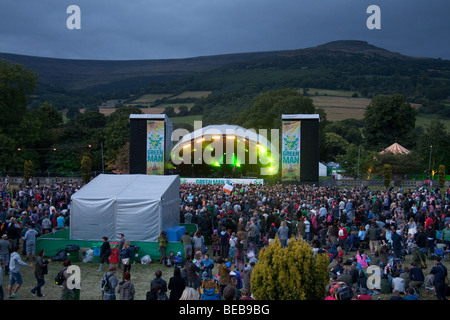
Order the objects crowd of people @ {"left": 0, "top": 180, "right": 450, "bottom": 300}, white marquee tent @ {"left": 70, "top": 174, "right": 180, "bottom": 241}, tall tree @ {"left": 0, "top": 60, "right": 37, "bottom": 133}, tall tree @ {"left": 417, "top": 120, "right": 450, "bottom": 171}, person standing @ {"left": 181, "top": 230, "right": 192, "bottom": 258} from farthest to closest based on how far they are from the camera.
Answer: tall tree @ {"left": 417, "top": 120, "right": 450, "bottom": 171} < tall tree @ {"left": 0, "top": 60, "right": 37, "bottom": 133} < white marquee tent @ {"left": 70, "top": 174, "right": 180, "bottom": 241} < person standing @ {"left": 181, "top": 230, "right": 192, "bottom": 258} < crowd of people @ {"left": 0, "top": 180, "right": 450, "bottom": 300}

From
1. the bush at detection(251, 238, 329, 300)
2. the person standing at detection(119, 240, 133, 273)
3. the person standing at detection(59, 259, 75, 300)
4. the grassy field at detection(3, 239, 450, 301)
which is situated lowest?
the grassy field at detection(3, 239, 450, 301)

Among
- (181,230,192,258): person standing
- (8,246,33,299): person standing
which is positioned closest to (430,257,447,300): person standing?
(181,230,192,258): person standing

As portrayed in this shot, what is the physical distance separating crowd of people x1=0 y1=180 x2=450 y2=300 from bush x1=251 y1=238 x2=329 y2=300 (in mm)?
313

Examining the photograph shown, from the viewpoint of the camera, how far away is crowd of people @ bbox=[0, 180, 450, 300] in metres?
8.52

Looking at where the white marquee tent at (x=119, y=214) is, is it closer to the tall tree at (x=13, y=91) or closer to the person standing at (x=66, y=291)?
the person standing at (x=66, y=291)

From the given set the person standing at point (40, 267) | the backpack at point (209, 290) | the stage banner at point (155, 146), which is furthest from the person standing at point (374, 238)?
the stage banner at point (155, 146)

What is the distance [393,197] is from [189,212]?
991 centimetres

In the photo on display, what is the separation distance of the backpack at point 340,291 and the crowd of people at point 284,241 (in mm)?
37

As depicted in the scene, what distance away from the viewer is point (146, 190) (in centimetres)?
1409

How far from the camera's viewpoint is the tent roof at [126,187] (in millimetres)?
13680

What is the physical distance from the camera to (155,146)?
35.2 meters

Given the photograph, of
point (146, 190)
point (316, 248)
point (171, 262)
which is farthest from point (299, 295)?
point (146, 190)

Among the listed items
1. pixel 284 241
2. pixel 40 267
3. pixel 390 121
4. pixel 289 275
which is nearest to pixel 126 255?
pixel 40 267

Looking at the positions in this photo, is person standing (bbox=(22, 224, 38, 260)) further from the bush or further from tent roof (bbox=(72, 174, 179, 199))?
the bush
